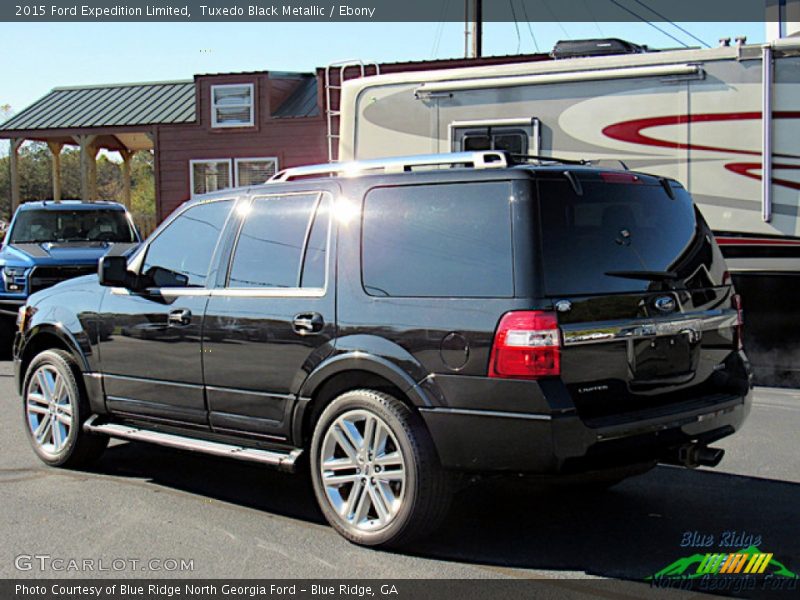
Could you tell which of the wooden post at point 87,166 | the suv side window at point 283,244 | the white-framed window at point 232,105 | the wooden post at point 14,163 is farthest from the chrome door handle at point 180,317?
the wooden post at point 14,163

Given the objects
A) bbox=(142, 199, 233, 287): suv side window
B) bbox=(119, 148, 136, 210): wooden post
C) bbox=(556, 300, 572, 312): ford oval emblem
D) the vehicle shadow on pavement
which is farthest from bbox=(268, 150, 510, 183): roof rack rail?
bbox=(119, 148, 136, 210): wooden post

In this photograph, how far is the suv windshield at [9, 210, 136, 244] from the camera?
13.2 meters

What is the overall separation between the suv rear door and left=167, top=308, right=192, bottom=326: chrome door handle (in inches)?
91.3

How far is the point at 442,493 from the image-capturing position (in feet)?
15.5

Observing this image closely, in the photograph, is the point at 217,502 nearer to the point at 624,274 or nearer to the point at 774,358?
the point at 624,274

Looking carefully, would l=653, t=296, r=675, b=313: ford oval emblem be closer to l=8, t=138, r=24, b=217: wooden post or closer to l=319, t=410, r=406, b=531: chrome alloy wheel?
l=319, t=410, r=406, b=531: chrome alloy wheel

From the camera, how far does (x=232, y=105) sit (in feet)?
79.6

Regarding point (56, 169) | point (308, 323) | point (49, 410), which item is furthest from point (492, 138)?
point (56, 169)

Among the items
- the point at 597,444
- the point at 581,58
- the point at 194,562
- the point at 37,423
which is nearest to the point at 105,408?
the point at 37,423

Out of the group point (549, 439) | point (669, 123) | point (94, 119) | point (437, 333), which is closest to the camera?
point (549, 439)

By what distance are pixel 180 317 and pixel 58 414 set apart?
4.77 feet

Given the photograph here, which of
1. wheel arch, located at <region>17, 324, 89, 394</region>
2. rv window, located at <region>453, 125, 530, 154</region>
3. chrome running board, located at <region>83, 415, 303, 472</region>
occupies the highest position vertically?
rv window, located at <region>453, 125, 530, 154</region>

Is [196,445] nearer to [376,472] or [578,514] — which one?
[376,472]

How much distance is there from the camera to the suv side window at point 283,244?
5.35 metres
